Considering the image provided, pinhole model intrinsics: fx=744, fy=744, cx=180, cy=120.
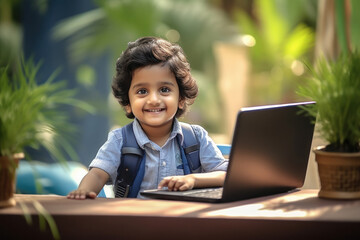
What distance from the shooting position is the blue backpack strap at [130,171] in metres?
2.98

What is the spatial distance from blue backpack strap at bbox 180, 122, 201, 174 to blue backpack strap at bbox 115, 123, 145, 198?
0.20 m

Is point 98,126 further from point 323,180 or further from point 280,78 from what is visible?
point 323,180

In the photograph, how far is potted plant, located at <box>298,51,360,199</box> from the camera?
2330mm

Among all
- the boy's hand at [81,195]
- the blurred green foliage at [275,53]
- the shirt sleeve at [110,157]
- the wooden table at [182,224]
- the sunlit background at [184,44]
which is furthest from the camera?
the blurred green foliage at [275,53]

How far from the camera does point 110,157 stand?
9.70ft

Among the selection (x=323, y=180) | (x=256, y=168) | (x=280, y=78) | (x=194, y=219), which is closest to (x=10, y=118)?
(x=194, y=219)

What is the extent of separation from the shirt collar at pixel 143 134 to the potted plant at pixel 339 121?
880mm

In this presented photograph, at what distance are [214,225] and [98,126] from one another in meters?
8.23

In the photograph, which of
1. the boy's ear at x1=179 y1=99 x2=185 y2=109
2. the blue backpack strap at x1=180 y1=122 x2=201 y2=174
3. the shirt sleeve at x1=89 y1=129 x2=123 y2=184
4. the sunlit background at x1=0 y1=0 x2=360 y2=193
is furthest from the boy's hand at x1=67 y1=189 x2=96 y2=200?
the sunlit background at x1=0 y1=0 x2=360 y2=193

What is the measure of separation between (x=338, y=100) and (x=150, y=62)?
39.4 inches

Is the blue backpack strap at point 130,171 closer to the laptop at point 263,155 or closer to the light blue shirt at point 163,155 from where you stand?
the light blue shirt at point 163,155

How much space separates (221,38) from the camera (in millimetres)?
14539

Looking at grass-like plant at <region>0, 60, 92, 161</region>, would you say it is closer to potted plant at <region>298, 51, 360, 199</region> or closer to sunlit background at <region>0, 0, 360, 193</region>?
potted plant at <region>298, 51, 360, 199</region>

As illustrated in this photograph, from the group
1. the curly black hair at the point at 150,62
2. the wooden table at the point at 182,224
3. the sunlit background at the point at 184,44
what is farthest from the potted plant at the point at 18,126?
the sunlit background at the point at 184,44
